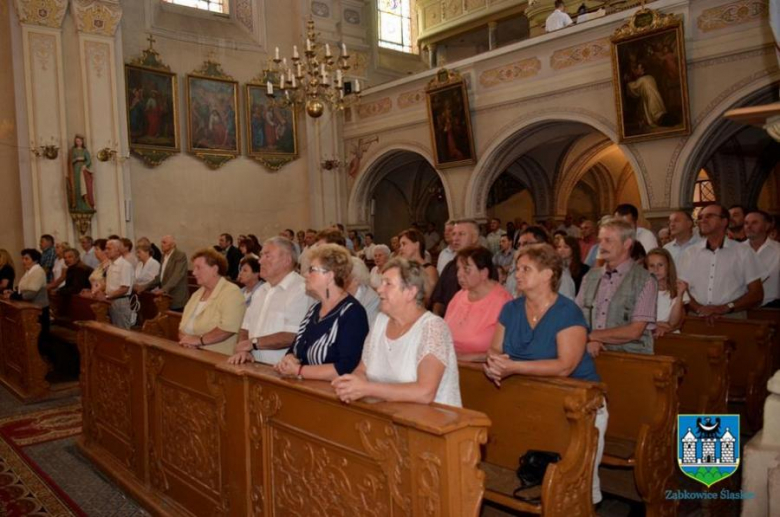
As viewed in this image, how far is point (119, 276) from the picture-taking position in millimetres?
6961

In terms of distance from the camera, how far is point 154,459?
374cm

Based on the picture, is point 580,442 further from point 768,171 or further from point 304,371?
point 768,171

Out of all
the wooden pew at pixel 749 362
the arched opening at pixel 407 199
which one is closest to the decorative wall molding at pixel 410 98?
the arched opening at pixel 407 199

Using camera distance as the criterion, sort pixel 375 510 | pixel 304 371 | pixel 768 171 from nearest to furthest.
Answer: pixel 375 510 < pixel 304 371 < pixel 768 171

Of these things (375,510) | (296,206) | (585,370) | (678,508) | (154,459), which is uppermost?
(296,206)

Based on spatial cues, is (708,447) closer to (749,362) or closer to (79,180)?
(749,362)

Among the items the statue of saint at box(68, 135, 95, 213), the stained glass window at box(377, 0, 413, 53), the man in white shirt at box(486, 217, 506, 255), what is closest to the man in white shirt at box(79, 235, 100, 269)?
the statue of saint at box(68, 135, 95, 213)

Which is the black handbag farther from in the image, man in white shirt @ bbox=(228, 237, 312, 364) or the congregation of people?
man in white shirt @ bbox=(228, 237, 312, 364)

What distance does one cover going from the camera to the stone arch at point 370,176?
43.8 ft

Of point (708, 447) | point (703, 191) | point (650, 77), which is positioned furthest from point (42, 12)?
→ point (703, 191)

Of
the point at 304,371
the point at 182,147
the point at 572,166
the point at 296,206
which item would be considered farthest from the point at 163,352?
the point at 572,166

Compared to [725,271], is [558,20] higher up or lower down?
higher up

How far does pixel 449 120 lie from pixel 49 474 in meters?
8.88

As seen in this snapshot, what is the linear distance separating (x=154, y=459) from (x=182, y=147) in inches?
399
